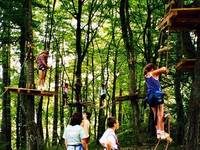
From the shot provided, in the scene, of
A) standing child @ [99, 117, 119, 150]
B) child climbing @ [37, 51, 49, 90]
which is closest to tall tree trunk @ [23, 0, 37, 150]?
child climbing @ [37, 51, 49, 90]

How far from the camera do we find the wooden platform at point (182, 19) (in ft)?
28.7

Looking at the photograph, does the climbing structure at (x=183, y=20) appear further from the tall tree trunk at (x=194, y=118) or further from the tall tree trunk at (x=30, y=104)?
the tall tree trunk at (x=30, y=104)

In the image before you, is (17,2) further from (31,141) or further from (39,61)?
(31,141)

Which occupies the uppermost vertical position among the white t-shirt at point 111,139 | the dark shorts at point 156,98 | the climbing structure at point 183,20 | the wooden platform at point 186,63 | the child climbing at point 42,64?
the climbing structure at point 183,20

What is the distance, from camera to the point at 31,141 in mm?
17016

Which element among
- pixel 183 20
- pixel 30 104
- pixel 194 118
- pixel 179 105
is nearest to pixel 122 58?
pixel 179 105

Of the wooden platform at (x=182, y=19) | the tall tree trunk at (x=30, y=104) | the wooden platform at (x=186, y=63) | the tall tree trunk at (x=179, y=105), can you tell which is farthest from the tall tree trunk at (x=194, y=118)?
the tall tree trunk at (x=179, y=105)

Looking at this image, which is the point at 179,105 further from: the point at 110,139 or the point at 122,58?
the point at 122,58

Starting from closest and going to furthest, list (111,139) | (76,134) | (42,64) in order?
(111,139)
(76,134)
(42,64)

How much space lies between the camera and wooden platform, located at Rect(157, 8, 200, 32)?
8.76 m

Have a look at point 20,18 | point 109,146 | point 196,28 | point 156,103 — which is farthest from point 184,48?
point 20,18

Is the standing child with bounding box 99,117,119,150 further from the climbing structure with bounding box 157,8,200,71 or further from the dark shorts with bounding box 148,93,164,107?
the climbing structure with bounding box 157,8,200,71

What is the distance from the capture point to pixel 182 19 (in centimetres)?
942

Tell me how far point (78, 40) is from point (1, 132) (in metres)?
8.20
